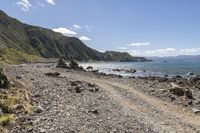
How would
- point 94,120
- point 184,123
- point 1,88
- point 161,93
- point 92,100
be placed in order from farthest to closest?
point 161,93, point 92,100, point 1,88, point 184,123, point 94,120

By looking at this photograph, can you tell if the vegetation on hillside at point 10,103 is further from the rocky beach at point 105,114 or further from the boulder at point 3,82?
the rocky beach at point 105,114

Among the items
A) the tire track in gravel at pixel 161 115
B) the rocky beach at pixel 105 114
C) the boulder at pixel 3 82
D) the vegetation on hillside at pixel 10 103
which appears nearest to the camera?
the rocky beach at pixel 105 114

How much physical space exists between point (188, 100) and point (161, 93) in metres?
5.05

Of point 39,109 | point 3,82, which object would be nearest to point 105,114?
point 39,109

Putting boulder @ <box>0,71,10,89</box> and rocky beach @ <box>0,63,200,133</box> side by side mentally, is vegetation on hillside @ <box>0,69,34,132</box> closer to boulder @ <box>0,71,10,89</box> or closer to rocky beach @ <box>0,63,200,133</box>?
boulder @ <box>0,71,10,89</box>

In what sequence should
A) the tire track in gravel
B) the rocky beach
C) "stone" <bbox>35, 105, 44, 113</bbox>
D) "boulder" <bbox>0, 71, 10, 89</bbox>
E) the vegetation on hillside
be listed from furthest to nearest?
1. "boulder" <bbox>0, 71, 10, 89</bbox>
2. "stone" <bbox>35, 105, 44, 113</bbox>
3. the tire track in gravel
4. the vegetation on hillside
5. the rocky beach

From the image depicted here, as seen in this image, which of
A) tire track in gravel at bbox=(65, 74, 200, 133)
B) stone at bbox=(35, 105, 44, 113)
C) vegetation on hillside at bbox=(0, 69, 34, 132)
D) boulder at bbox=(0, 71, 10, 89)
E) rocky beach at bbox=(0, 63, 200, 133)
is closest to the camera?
rocky beach at bbox=(0, 63, 200, 133)

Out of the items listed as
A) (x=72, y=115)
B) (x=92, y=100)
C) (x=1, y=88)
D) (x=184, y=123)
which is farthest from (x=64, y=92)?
(x=184, y=123)

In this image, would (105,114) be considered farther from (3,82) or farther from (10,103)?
(3,82)

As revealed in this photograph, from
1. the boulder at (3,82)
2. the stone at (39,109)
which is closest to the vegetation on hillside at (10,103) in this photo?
the boulder at (3,82)

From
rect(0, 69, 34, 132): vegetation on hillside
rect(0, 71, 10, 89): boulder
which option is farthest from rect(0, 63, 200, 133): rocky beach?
rect(0, 71, 10, 89): boulder

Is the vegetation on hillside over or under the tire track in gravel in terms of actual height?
over

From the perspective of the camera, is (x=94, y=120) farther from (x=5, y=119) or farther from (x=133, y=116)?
(x=5, y=119)

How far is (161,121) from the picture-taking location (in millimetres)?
26938
